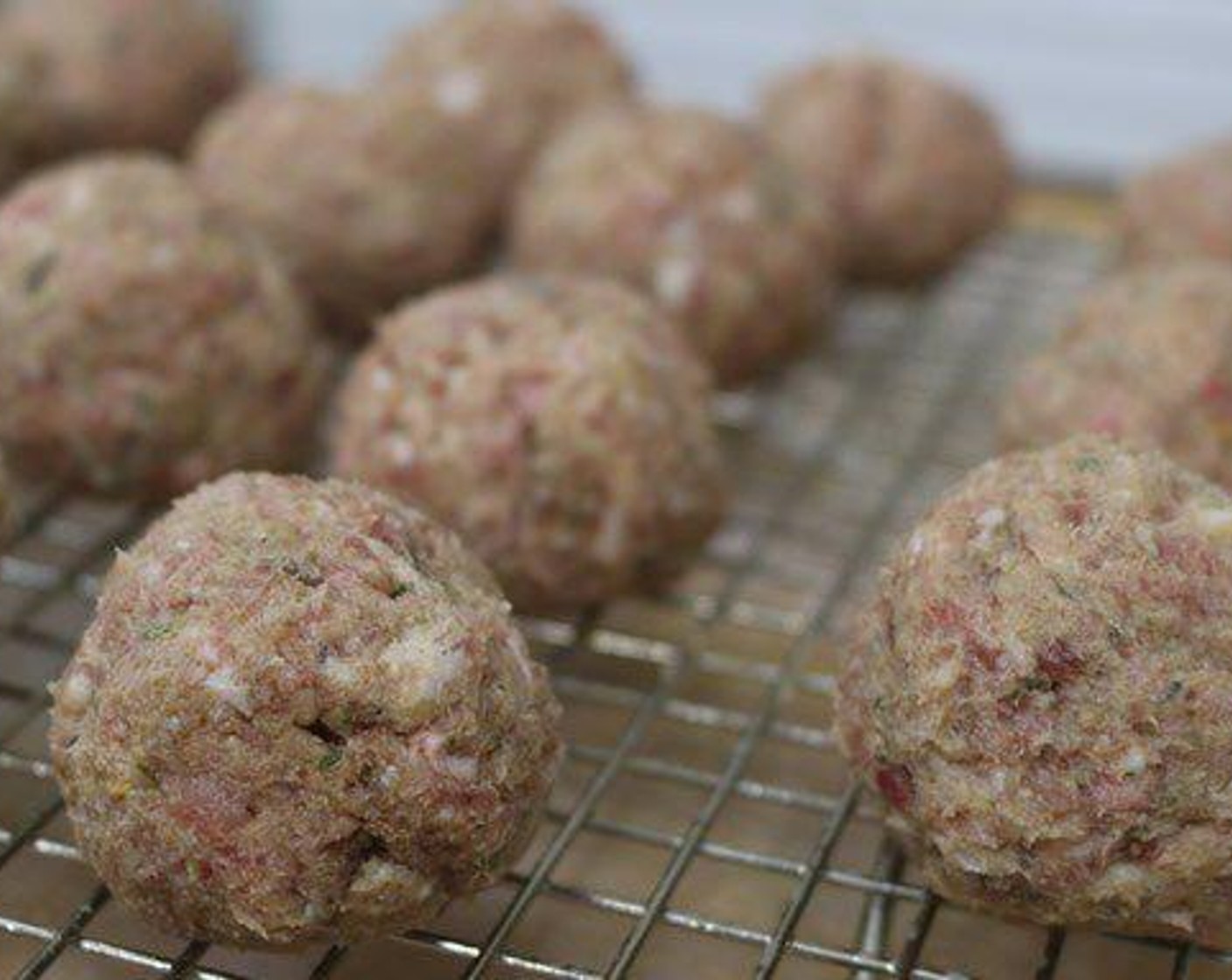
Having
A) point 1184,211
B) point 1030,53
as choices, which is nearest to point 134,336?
point 1184,211

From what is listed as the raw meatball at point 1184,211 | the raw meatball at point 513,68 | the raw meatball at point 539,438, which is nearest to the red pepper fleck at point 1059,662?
the raw meatball at point 539,438

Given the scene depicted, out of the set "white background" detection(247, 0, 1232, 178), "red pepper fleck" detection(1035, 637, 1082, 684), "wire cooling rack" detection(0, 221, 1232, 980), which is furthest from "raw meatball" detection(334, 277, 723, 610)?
"white background" detection(247, 0, 1232, 178)

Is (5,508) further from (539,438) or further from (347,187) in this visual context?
(347,187)

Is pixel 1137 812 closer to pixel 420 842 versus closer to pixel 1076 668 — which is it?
pixel 1076 668

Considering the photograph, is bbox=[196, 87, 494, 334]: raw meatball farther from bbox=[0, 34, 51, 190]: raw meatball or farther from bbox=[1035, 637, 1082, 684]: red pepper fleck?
bbox=[1035, 637, 1082, 684]: red pepper fleck

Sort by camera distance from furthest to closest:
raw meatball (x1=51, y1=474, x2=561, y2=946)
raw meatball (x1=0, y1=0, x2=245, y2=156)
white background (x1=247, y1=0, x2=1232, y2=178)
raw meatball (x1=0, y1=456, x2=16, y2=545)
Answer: white background (x1=247, y1=0, x2=1232, y2=178) → raw meatball (x1=0, y1=0, x2=245, y2=156) → raw meatball (x1=0, y1=456, x2=16, y2=545) → raw meatball (x1=51, y1=474, x2=561, y2=946)

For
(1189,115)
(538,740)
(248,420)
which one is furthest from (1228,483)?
(1189,115)
